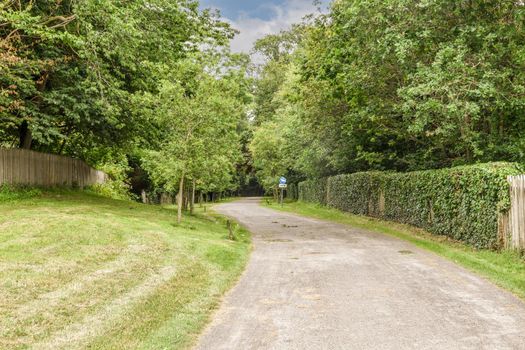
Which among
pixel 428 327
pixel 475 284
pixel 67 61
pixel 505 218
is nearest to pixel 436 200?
pixel 505 218

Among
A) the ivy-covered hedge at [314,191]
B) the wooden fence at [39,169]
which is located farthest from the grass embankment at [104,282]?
the ivy-covered hedge at [314,191]

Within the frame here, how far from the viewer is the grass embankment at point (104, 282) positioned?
5.95 meters

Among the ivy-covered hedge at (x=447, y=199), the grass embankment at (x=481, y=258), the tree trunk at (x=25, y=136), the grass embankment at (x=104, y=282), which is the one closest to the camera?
the grass embankment at (x=104, y=282)

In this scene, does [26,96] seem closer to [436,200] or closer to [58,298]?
[58,298]

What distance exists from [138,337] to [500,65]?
1546cm

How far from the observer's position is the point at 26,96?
19188 mm

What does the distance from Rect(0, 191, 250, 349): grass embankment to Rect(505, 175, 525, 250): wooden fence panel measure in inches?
279

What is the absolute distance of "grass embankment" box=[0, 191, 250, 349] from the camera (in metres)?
5.95

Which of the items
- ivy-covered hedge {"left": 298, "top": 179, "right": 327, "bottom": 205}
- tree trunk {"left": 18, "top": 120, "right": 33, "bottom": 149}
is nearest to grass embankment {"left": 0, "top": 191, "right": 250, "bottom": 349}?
tree trunk {"left": 18, "top": 120, "right": 33, "bottom": 149}

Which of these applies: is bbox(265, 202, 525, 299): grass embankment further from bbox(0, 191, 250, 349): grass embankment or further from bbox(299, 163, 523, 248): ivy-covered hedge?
bbox(0, 191, 250, 349): grass embankment

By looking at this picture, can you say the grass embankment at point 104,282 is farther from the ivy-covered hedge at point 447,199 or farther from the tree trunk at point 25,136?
the tree trunk at point 25,136

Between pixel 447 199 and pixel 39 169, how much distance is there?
18.0m

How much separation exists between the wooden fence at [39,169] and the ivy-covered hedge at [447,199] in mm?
16947

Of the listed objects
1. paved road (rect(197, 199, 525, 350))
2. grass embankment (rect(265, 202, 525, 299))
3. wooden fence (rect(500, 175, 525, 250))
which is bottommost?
paved road (rect(197, 199, 525, 350))
